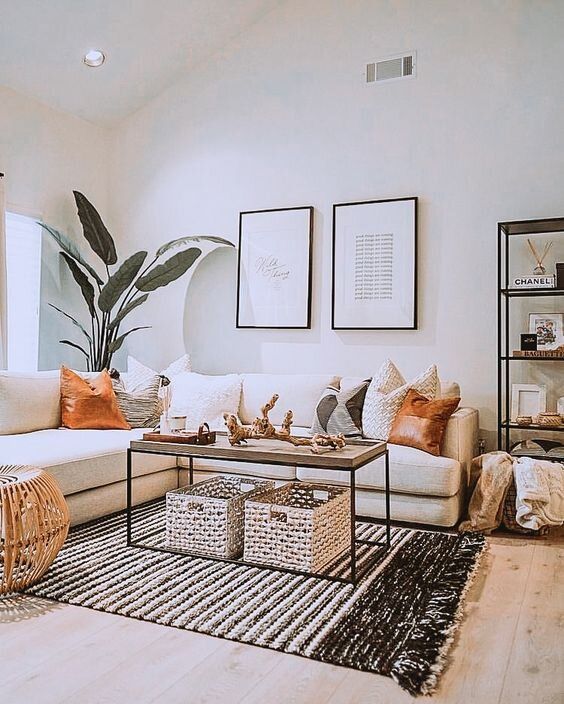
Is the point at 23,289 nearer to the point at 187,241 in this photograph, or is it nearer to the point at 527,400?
the point at 187,241

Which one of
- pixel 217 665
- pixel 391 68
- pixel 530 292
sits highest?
pixel 391 68

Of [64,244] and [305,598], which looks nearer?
[305,598]

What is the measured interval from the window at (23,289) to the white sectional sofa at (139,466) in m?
0.80

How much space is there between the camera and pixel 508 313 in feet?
14.2

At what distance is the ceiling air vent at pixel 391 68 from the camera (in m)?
4.61

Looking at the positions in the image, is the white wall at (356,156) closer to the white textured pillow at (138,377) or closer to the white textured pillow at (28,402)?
the white textured pillow at (138,377)

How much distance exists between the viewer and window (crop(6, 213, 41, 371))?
4848 millimetres

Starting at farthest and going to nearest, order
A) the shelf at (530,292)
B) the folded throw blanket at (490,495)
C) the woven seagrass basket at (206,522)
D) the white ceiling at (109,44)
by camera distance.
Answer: the white ceiling at (109,44)
the shelf at (530,292)
the folded throw blanket at (490,495)
the woven seagrass basket at (206,522)

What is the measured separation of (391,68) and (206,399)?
2514 millimetres

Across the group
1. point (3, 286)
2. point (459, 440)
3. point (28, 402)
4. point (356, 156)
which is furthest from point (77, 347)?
point (459, 440)

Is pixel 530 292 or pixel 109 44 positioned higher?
pixel 109 44

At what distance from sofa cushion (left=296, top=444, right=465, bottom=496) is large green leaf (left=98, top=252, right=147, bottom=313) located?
2.23 m

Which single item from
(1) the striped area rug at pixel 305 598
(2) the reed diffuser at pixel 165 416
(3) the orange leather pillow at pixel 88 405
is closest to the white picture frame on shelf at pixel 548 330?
(1) the striped area rug at pixel 305 598

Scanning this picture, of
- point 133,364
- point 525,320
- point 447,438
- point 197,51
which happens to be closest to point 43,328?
point 133,364
